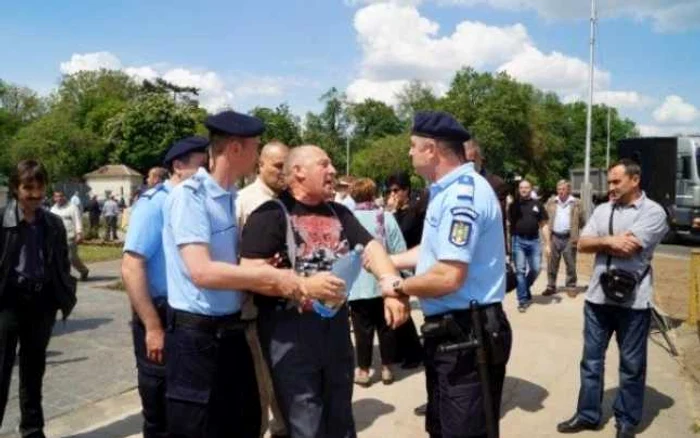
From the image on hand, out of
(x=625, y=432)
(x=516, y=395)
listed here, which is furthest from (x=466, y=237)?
(x=516, y=395)

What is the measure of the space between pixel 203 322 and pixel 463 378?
3.99ft

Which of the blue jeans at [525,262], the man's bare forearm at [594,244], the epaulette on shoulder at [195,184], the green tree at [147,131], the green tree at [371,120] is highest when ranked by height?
the green tree at [371,120]

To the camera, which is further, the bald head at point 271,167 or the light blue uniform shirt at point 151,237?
the bald head at point 271,167

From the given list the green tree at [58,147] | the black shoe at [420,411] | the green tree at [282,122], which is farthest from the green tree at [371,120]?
the black shoe at [420,411]

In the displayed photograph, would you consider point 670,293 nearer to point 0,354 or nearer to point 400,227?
point 400,227

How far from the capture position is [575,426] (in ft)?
14.8

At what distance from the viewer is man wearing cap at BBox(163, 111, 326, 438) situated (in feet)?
8.79

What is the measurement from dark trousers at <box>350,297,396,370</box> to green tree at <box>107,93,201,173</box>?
168 ft

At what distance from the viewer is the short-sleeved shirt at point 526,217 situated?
902cm

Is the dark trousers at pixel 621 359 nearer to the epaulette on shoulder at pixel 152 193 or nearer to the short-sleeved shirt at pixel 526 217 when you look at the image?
the epaulette on shoulder at pixel 152 193

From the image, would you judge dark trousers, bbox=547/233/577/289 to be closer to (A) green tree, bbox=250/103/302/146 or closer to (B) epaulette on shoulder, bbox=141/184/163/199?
(B) epaulette on shoulder, bbox=141/184/163/199

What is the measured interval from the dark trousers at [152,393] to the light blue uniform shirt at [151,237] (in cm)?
22

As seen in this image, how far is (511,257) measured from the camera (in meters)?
9.23

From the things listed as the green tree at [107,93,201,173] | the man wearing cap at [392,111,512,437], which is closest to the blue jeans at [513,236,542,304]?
the man wearing cap at [392,111,512,437]
